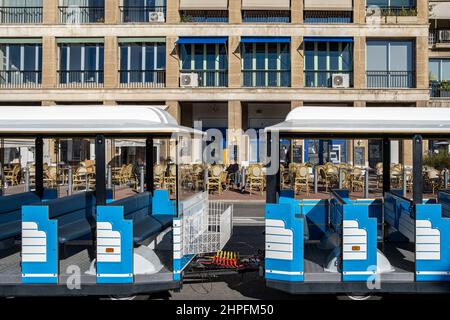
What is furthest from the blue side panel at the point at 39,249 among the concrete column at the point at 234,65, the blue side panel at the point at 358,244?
the concrete column at the point at 234,65

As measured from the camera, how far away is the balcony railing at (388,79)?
3027cm

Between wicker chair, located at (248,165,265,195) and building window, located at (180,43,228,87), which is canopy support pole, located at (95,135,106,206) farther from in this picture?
building window, located at (180,43,228,87)

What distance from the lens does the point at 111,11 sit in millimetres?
29531

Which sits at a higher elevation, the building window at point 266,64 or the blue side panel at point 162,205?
the building window at point 266,64

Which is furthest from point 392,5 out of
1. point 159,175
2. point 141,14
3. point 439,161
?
point 159,175

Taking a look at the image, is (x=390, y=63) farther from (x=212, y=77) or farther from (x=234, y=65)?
(x=212, y=77)

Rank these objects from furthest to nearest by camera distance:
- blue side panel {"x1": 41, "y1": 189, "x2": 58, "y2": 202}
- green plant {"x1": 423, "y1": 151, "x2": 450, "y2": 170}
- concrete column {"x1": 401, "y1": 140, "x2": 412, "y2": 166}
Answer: concrete column {"x1": 401, "y1": 140, "x2": 412, "y2": 166}, green plant {"x1": 423, "y1": 151, "x2": 450, "y2": 170}, blue side panel {"x1": 41, "y1": 189, "x2": 58, "y2": 202}

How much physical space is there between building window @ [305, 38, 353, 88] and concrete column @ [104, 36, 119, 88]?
37.7ft

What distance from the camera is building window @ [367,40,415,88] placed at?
1190 inches

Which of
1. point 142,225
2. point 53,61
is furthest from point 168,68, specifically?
point 142,225

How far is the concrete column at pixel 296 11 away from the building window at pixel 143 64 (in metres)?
7.92

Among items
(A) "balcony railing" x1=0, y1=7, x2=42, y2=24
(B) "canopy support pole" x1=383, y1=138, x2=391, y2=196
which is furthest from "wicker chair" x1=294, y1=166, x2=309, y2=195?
(A) "balcony railing" x1=0, y1=7, x2=42, y2=24

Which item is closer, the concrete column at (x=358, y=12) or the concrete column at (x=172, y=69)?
the concrete column at (x=358, y=12)

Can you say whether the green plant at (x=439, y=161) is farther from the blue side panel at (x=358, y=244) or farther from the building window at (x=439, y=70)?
the blue side panel at (x=358, y=244)
